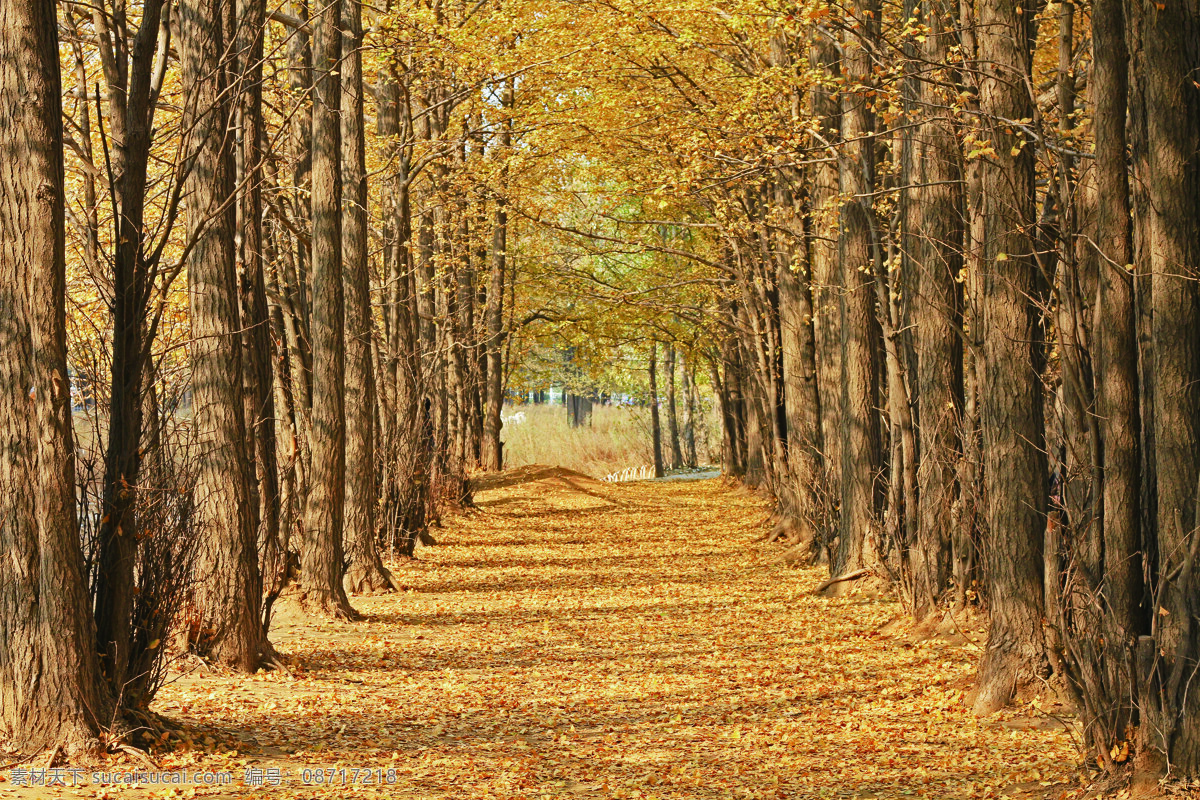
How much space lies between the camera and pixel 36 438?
16.0 feet

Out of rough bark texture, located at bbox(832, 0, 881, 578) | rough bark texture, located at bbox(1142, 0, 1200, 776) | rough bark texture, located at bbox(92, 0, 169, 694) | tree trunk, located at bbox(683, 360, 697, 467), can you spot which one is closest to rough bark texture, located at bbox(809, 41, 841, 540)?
rough bark texture, located at bbox(832, 0, 881, 578)

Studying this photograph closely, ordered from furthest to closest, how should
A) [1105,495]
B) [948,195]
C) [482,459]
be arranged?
[482,459] → [948,195] → [1105,495]

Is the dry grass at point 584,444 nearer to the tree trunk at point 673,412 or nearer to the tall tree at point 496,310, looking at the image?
the tree trunk at point 673,412

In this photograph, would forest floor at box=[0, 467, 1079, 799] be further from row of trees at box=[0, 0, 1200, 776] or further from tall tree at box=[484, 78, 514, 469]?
tall tree at box=[484, 78, 514, 469]

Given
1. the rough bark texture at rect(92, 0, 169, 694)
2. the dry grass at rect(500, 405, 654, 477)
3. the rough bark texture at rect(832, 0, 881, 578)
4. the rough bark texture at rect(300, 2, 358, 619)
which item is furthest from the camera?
the dry grass at rect(500, 405, 654, 477)

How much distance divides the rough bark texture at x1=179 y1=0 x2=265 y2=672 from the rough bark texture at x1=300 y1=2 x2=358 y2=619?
2.38m

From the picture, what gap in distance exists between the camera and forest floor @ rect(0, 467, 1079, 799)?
5469 millimetres

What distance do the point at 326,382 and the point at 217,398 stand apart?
9.24ft

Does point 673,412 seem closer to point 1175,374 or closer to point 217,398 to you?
point 217,398

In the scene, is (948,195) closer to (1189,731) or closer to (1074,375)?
(1074,375)

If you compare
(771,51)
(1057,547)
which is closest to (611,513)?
(771,51)

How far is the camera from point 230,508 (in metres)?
7.50

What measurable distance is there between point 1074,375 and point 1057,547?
123 centimetres

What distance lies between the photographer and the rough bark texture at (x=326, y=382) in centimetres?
996
